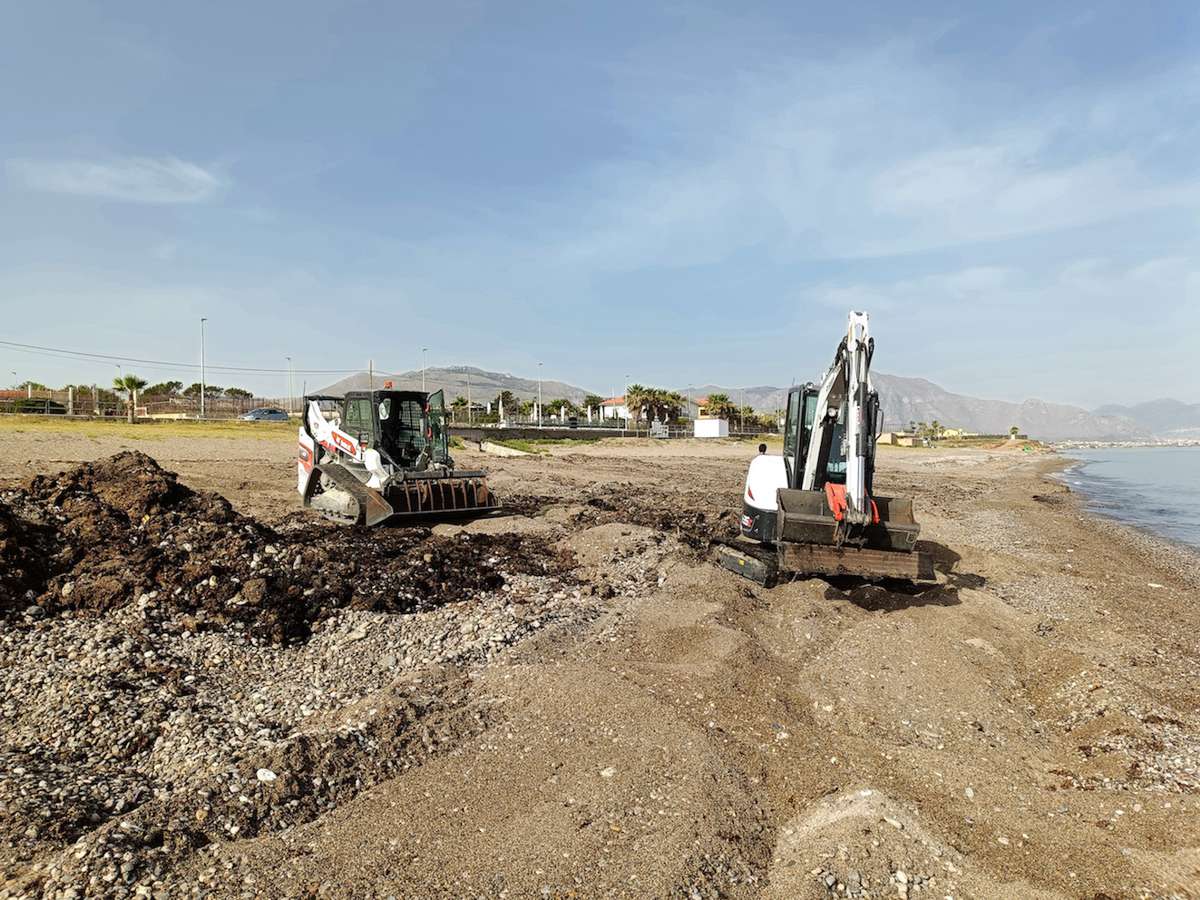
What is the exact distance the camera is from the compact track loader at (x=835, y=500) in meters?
8.87

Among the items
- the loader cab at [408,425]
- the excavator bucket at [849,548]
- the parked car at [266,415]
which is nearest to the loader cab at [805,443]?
the excavator bucket at [849,548]

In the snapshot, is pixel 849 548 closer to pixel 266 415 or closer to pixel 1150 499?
pixel 1150 499

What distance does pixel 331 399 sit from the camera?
1589cm

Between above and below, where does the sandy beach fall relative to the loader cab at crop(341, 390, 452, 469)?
below

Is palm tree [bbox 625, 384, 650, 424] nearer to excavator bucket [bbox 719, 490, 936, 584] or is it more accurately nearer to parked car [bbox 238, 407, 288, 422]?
parked car [bbox 238, 407, 288, 422]

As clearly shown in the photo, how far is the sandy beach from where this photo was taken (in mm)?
3961

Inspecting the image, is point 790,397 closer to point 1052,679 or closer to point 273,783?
point 1052,679

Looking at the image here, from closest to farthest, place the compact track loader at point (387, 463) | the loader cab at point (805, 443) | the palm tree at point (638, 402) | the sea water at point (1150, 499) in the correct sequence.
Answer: the loader cab at point (805, 443) < the compact track loader at point (387, 463) < the sea water at point (1150, 499) < the palm tree at point (638, 402)

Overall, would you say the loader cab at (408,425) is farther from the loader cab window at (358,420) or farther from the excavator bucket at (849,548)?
the excavator bucket at (849,548)

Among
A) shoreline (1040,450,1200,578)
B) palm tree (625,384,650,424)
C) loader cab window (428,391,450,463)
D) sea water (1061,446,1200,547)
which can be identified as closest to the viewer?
loader cab window (428,391,450,463)

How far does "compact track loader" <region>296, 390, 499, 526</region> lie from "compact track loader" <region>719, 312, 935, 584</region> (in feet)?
19.9

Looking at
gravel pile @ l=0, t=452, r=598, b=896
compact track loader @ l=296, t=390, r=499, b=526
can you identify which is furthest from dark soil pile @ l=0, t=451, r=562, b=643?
compact track loader @ l=296, t=390, r=499, b=526

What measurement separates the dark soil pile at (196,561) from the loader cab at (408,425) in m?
2.94

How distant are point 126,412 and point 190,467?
95.8ft
